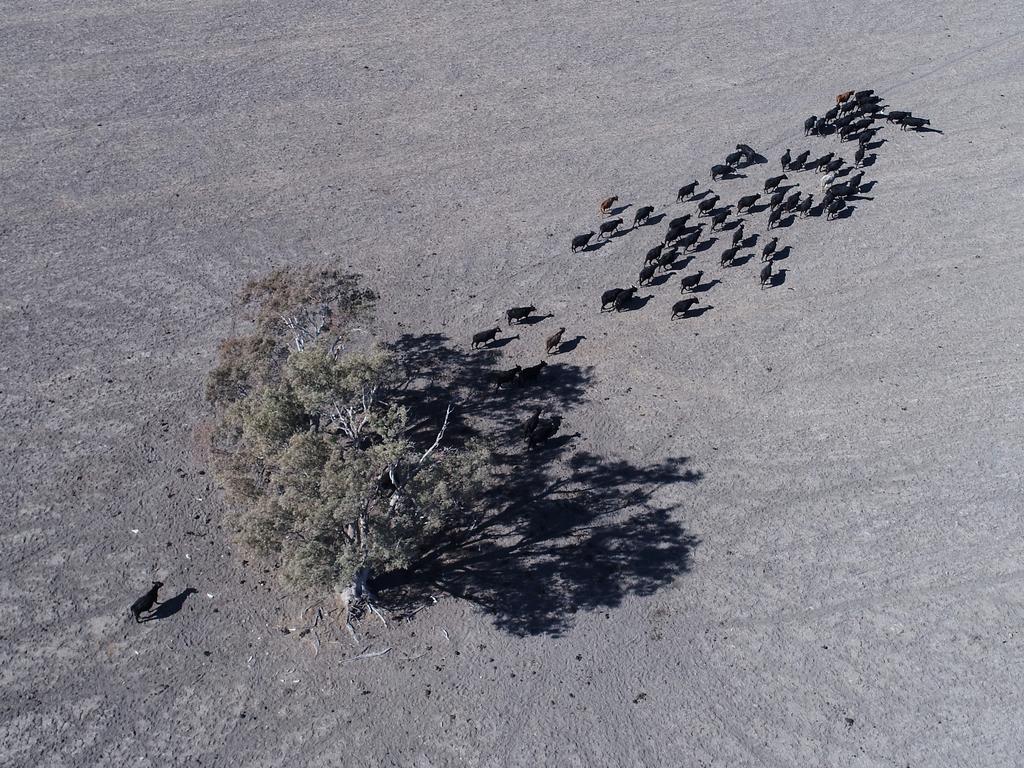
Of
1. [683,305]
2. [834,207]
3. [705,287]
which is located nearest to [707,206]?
[705,287]

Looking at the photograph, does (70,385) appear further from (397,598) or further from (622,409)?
(622,409)

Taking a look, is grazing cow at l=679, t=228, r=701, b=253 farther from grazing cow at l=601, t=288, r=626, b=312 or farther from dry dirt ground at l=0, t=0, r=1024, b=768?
grazing cow at l=601, t=288, r=626, b=312

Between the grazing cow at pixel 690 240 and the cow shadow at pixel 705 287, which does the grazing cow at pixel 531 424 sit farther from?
the grazing cow at pixel 690 240

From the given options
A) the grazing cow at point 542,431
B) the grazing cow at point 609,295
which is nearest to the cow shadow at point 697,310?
the grazing cow at point 609,295

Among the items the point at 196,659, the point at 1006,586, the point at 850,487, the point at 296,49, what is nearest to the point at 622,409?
the point at 850,487

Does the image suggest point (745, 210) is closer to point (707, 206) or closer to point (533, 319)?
point (707, 206)
